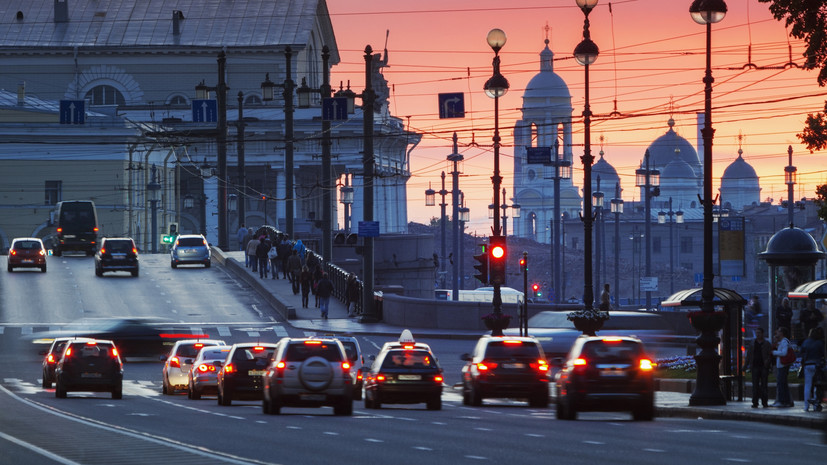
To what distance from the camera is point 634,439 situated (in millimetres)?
21516

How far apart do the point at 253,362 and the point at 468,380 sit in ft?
13.6

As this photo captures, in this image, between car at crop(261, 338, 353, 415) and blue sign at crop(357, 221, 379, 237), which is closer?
car at crop(261, 338, 353, 415)

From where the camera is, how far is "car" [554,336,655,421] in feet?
85.2

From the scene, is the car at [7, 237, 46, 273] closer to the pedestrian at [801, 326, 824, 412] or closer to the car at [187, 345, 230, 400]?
the car at [187, 345, 230, 400]

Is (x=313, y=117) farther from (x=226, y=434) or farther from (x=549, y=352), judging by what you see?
(x=226, y=434)

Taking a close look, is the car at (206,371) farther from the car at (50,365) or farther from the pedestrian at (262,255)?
the pedestrian at (262,255)

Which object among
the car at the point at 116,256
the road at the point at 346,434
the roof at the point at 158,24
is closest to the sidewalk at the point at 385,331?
the road at the point at 346,434

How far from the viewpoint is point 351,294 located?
195ft

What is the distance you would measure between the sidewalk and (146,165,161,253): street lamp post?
73.6 ft

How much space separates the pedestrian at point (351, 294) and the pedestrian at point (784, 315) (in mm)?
21472

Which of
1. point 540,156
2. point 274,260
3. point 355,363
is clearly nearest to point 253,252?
point 274,260

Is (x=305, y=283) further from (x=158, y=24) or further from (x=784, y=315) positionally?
(x=158, y=24)

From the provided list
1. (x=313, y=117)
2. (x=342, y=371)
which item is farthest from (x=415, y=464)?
→ (x=313, y=117)

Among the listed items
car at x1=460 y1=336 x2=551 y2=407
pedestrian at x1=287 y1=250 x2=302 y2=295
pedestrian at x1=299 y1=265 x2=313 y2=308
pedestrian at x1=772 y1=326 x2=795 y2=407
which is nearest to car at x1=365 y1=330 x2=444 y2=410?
car at x1=460 y1=336 x2=551 y2=407
